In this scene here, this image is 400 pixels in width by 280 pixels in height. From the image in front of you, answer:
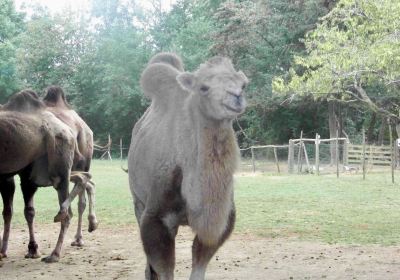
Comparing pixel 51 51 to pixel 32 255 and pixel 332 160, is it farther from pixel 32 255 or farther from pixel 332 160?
pixel 32 255

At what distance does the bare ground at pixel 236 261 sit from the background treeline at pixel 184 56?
505 inches

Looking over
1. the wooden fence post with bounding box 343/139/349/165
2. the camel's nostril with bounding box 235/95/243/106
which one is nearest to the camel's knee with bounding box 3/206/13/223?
the camel's nostril with bounding box 235/95/243/106

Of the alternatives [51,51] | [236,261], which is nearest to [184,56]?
[51,51]

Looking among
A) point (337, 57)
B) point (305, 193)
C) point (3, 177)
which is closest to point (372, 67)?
point (337, 57)

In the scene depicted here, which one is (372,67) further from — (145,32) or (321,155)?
(145,32)

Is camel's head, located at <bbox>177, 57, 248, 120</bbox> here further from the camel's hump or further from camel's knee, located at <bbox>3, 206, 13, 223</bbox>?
camel's knee, located at <bbox>3, 206, 13, 223</bbox>

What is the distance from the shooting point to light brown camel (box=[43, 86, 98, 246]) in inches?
346

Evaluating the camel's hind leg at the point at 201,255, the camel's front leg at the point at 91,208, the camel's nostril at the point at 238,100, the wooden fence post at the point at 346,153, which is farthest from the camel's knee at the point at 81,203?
the wooden fence post at the point at 346,153

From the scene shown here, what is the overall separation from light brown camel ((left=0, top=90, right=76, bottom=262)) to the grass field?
2.64m

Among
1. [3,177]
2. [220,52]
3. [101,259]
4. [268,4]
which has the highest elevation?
[268,4]

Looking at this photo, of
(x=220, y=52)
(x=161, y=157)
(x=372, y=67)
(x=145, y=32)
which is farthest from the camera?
(x=145, y=32)

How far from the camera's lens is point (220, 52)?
A: 111 feet

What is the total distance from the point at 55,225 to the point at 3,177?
365 centimetres

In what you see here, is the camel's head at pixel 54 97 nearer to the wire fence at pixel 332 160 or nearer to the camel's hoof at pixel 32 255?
the camel's hoof at pixel 32 255
